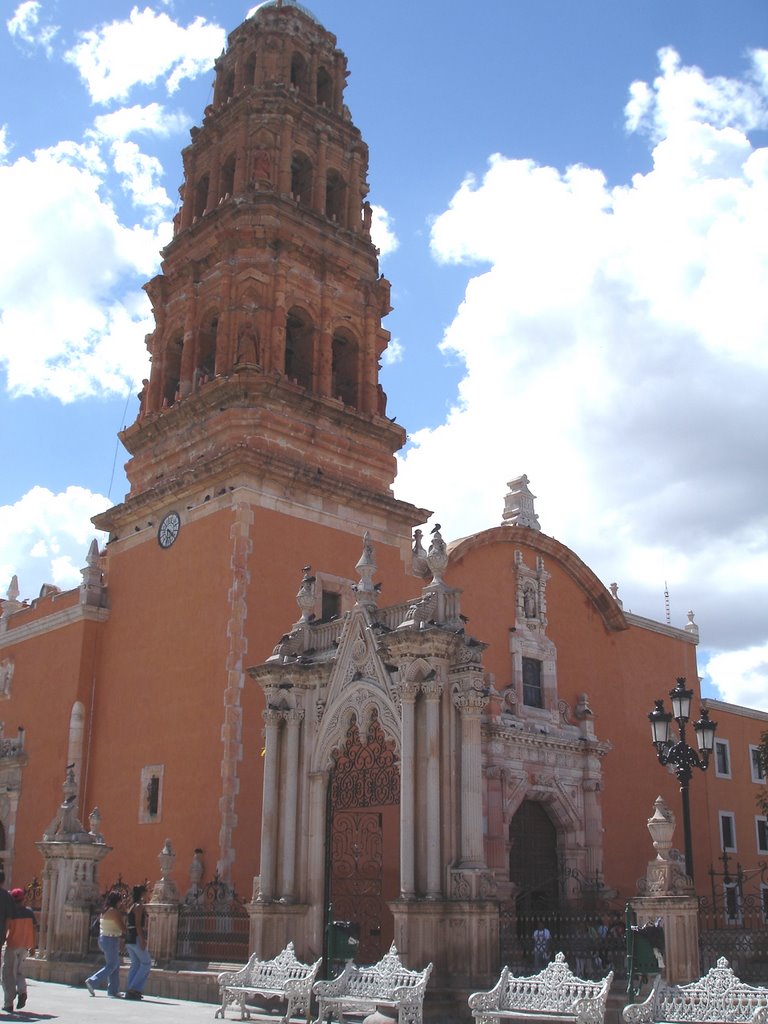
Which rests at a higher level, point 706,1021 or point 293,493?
point 293,493

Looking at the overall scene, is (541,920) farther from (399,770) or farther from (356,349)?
(356,349)

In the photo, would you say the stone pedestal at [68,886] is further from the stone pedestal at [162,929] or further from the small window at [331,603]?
the small window at [331,603]

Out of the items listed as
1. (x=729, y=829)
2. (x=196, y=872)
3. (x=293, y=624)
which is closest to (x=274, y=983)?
(x=196, y=872)

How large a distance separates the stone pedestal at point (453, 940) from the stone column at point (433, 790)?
0.24 meters

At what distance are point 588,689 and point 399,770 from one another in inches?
475

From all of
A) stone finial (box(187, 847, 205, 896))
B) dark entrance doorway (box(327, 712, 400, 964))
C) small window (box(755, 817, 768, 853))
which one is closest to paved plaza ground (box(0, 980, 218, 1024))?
dark entrance doorway (box(327, 712, 400, 964))

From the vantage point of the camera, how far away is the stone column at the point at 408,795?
12.7 metres

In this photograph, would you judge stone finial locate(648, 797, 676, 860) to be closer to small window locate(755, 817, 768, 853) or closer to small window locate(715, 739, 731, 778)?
small window locate(715, 739, 731, 778)

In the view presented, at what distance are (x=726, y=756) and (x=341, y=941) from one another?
20313 millimetres

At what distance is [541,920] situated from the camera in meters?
13.3

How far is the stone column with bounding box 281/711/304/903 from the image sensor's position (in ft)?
46.6

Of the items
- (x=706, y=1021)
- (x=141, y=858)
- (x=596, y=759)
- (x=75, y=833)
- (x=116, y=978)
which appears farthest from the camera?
(x=596, y=759)

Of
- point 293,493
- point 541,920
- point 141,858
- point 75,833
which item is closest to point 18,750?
point 141,858

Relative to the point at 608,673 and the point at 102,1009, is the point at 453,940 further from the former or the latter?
the point at 608,673
